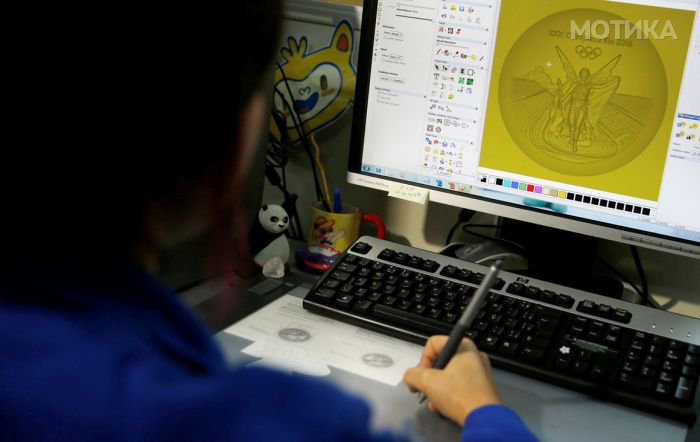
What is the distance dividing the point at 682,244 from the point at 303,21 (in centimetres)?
66

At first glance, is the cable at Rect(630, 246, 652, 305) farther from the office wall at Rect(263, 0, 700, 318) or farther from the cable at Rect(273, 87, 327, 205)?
the cable at Rect(273, 87, 327, 205)

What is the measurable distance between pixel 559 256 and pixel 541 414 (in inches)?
13.9

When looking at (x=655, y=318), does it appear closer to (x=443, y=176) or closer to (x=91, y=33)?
(x=443, y=176)

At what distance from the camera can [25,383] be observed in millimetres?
375

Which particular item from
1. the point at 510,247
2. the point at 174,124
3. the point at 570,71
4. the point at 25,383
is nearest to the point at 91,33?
the point at 174,124

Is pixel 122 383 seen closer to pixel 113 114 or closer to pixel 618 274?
pixel 113 114

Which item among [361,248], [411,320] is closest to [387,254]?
[361,248]

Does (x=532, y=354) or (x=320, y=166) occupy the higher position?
(x=320, y=166)

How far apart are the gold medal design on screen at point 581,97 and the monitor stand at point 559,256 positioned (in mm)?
119

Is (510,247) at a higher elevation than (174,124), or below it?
below

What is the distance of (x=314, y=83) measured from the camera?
1270 mm

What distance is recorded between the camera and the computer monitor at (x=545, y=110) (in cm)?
97

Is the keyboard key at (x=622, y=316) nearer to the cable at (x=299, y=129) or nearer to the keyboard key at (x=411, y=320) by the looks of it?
the keyboard key at (x=411, y=320)

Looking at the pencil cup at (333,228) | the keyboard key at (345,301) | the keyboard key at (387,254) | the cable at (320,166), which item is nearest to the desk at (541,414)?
the keyboard key at (345,301)
